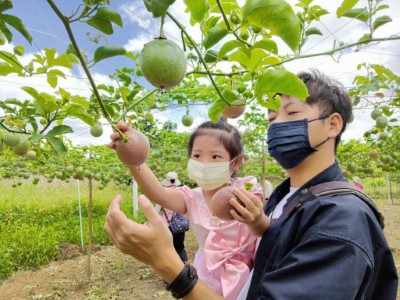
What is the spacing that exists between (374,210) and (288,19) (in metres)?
0.59

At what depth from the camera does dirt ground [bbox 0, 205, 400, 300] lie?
506cm

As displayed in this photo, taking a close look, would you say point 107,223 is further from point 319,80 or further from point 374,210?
point 319,80

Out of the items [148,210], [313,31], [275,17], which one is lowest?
[148,210]

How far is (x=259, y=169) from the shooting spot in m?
7.10

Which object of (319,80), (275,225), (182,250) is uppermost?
(319,80)

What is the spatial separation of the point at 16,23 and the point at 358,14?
4.68ft

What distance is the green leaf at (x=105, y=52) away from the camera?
3.39ft

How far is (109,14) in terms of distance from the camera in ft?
2.84

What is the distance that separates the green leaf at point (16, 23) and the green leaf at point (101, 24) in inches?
10.8

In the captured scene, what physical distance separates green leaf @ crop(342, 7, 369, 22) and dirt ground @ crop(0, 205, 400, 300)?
434 centimetres

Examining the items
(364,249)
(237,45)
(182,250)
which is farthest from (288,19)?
(182,250)

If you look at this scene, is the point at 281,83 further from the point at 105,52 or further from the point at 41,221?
the point at 41,221

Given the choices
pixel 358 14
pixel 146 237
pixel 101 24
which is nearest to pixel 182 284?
pixel 146 237

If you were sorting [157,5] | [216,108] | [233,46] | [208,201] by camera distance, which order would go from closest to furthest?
[157,5]
[233,46]
[216,108]
[208,201]
